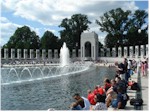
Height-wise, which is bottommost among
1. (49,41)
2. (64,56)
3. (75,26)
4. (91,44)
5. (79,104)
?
(79,104)

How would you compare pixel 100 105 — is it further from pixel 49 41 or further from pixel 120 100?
pixel 49 41

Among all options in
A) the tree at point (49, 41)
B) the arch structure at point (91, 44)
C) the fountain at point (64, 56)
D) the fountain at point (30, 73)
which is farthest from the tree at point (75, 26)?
the fountain at point (30, 73)

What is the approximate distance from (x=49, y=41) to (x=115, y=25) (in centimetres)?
1847

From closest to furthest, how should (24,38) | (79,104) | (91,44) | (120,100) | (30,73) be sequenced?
(79,104), (120,100), (30,73), (91,44), (24,38)

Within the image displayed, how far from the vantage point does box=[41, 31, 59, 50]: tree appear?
271 ft

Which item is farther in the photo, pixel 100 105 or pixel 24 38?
pixel 24 38

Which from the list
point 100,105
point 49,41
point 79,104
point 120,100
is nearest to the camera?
point 100,105

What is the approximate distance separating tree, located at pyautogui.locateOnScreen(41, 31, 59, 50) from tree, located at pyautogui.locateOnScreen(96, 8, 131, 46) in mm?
13855

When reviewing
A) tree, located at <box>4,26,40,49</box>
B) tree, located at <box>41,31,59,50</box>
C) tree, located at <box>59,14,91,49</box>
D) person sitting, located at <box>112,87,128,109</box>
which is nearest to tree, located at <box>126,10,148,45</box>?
tree, located at <box>59,14,91,49</box>

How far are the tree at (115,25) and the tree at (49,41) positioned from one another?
13855 mm

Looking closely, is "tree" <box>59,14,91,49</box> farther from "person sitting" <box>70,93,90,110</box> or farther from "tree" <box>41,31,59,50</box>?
"person sitting" <box>70,93,90,110</box>

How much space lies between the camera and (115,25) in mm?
81438

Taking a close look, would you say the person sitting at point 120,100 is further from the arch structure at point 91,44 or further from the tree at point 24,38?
the tree at point 24,38

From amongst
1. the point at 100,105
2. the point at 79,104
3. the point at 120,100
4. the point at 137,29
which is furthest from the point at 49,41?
the point at 100,105
